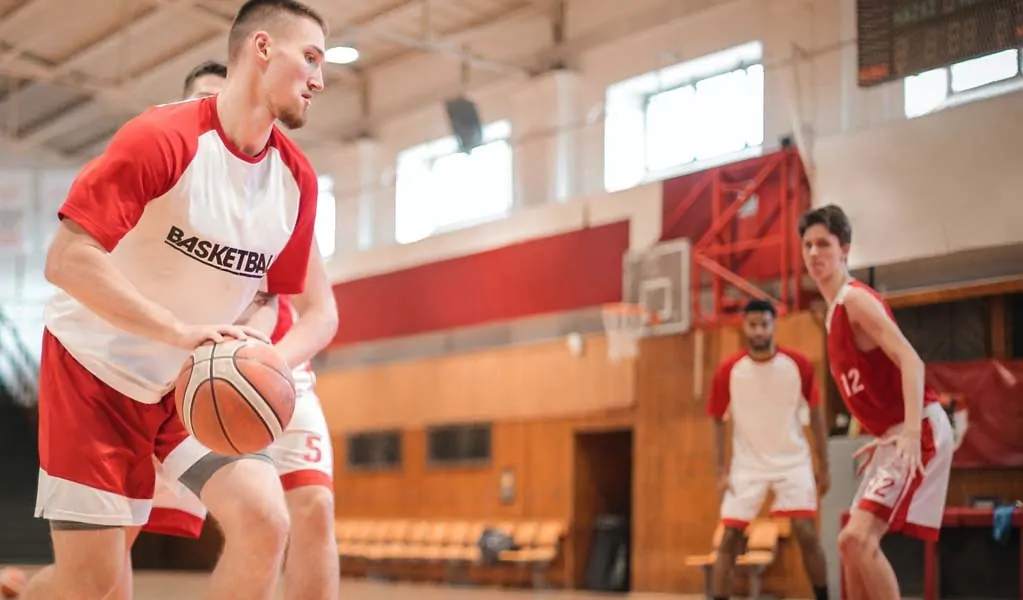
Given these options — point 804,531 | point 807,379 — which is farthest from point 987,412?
point 804,531

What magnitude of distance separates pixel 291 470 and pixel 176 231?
4.57 feet

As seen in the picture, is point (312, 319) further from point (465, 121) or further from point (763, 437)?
point (465, 121)

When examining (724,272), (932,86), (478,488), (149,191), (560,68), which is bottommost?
(478,488)

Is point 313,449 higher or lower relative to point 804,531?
higher

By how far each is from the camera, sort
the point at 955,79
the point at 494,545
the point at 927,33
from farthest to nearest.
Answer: the point at 494,545 → the point at 955,79 → the point at 927,33

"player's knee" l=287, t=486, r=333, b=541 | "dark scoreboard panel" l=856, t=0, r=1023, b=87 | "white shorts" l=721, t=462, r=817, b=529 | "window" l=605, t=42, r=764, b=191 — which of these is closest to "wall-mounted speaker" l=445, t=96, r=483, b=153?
"window" l=605, t=42, r=764, b=191

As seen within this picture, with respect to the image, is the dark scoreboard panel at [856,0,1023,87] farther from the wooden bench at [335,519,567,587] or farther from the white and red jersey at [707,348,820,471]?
the wooden bench at [335,519,567,587]

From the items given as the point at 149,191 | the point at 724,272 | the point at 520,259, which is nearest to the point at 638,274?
the point at 724,272

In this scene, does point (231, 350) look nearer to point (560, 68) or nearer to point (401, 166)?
point (560, 68)

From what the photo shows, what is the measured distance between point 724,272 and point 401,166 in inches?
314

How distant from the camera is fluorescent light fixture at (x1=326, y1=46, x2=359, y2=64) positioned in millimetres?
18417

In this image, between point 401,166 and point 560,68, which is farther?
point 401,166

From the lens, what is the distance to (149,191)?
3145 millimetres

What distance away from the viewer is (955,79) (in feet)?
40.4
